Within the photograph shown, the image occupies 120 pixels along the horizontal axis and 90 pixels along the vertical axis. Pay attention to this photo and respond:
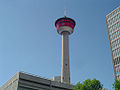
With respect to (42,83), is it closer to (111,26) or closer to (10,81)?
(10,81)

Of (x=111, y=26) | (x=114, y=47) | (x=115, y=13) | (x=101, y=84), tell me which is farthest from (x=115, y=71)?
(x=101, y=84)

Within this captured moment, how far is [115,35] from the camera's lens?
4427 inches

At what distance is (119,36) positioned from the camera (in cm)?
10875

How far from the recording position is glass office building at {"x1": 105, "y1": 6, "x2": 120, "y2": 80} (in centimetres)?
10562

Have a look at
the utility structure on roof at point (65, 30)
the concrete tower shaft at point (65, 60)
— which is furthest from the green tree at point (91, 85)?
the utility structure on roof at point (65, 30)

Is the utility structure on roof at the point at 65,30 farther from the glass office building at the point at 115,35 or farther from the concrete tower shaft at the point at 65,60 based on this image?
the glass office building at the point at 115,35

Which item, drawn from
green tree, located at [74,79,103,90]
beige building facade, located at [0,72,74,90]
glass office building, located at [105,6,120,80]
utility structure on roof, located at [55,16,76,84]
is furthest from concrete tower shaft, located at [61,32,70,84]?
green tree, located at [74,79,103,90]

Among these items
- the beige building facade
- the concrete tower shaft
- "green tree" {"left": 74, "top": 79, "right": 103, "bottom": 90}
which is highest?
the concrete tower shaft

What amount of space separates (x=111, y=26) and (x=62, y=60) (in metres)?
42.9

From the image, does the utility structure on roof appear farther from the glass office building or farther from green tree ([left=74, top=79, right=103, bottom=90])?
green tree ([left=74, top=79, right=103, bottom=90])

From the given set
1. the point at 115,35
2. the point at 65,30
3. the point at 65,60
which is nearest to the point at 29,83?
the point at 65,60

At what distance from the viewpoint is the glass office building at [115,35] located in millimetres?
105625

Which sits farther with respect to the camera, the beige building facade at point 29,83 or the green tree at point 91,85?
the beige building facade at point 29,83

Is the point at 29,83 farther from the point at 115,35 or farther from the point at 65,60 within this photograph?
the point at 115,35
